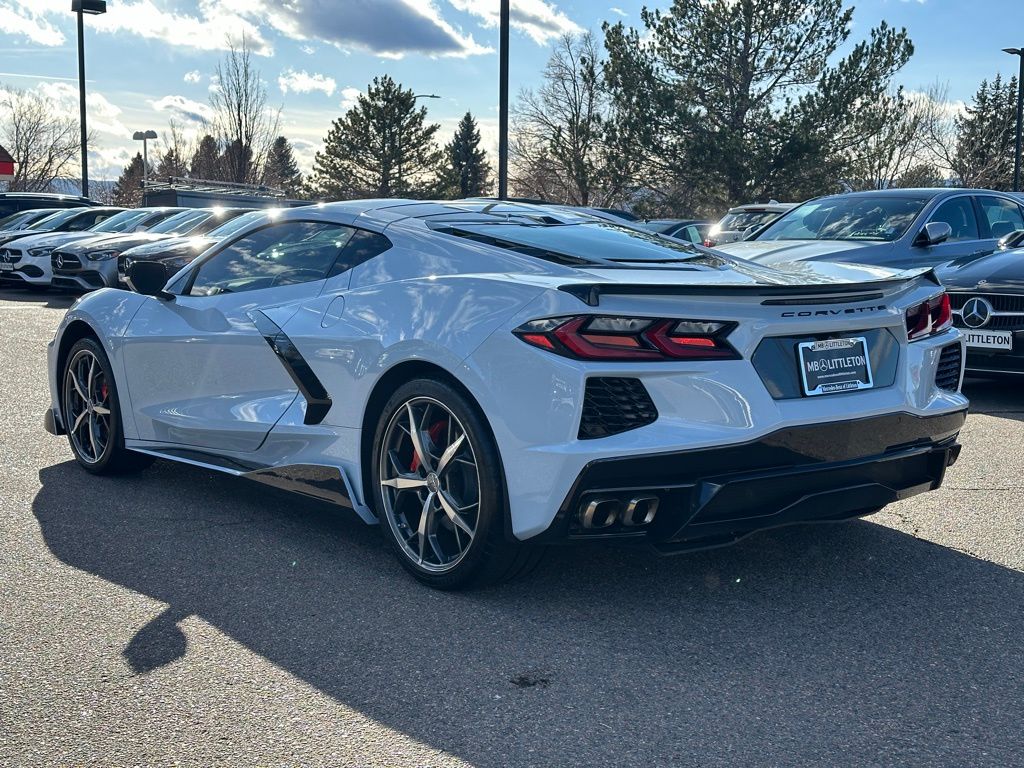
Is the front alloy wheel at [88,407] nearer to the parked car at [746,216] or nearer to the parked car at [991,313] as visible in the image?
the parked car at [991,313]

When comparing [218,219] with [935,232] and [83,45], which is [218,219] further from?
[83,45]

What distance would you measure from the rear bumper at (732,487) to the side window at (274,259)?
1.68 m

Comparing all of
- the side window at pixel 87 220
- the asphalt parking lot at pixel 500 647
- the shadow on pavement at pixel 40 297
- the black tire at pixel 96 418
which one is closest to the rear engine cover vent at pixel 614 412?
the asphalt parking lot at pixel 500 647

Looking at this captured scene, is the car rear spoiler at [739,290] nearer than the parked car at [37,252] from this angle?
Yes

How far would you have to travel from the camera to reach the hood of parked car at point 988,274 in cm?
788

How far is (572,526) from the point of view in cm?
348

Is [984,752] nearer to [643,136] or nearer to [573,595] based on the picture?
[573,595]

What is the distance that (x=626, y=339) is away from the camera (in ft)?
11.3

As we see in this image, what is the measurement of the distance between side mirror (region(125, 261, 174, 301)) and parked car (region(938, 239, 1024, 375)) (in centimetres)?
545

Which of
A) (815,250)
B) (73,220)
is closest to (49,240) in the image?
(73,220)

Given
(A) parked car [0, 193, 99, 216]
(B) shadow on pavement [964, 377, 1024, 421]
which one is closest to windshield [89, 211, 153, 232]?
(A) parked car [0, 193, 99, 216]

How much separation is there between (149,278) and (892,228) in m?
6.44

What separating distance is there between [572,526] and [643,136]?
3639 cm

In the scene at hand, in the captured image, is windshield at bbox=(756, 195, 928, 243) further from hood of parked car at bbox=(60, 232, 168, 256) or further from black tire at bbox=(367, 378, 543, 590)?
hood of parked car at bbox=(60, 232, 168, 256)
